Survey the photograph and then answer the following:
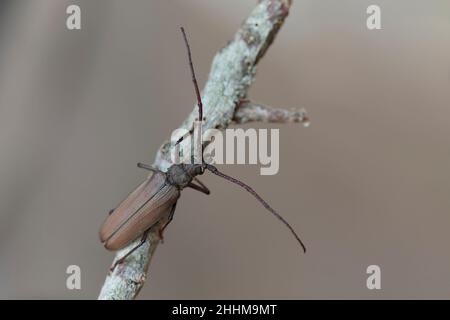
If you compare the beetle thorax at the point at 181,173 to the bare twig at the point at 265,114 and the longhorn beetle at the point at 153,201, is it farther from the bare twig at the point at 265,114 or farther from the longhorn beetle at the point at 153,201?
the bare twig at the point at 265,114

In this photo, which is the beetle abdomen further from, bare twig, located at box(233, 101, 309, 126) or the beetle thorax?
bare twig, located at box(233, 101, 309, 126)

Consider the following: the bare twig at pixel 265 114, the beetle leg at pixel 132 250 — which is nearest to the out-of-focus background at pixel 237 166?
the beetle leg at pixel 132 250

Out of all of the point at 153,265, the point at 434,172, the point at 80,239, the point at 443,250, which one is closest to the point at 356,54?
the point at 434,172

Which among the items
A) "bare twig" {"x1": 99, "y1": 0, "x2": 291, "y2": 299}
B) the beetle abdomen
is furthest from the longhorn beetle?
"bare twig" {"x1": 99, "y1": 0, "x2": 291, "y2": 299}

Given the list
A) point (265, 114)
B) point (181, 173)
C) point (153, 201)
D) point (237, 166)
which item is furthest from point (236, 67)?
point (237, 166)

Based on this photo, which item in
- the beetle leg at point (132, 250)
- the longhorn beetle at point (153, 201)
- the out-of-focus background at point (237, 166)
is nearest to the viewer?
the beetle leg at point (132, 250)

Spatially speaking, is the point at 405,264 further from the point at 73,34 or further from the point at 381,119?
the point at 73,34

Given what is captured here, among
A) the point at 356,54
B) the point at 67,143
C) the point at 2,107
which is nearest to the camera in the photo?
the point at 2,107
